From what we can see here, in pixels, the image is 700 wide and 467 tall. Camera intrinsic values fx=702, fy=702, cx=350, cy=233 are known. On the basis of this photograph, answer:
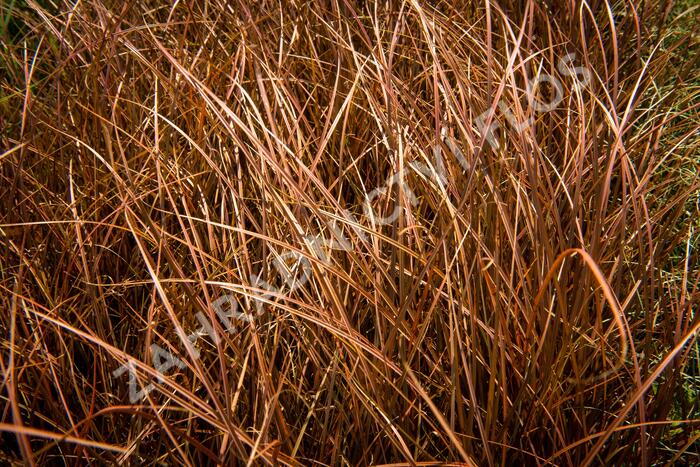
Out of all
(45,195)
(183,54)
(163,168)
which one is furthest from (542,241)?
(45,195)

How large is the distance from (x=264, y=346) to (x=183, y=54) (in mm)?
682

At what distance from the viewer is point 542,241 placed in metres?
1.00

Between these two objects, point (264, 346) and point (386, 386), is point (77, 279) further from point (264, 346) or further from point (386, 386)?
point (386, 386)

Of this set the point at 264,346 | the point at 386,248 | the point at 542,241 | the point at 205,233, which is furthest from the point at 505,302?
the point at 205,233

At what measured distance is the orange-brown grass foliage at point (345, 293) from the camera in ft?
3.02

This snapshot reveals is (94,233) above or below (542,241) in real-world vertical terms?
below

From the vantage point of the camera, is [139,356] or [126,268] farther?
[126,268]

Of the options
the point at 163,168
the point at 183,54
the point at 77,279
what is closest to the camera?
the point at 77,279

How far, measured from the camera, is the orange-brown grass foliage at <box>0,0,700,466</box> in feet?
3.02

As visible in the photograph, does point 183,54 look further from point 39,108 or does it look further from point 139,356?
point 139,356

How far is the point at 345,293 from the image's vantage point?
3.43ft

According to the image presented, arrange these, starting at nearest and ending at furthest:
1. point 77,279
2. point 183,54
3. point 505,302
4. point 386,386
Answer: point 386,386
point 505,302
point 77,279
point 183,54

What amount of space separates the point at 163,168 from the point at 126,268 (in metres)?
0.19

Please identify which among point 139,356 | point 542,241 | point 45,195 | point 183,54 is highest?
point 183,54
